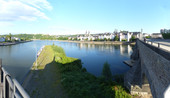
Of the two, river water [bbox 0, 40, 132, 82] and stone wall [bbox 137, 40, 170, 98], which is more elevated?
stone wall [bbox 137, 40, 170, 98]

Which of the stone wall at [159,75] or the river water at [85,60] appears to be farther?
the river water at [85,60]

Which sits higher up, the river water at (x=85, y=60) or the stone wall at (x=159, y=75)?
the stone wall at (x=159, y=75)

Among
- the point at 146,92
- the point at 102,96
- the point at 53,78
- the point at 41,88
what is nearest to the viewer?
the point at 102,96

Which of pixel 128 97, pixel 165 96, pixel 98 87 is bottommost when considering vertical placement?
pixel 128 97

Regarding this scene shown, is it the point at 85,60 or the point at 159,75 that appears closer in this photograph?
the point at 159,75

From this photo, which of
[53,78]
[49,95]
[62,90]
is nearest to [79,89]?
[62,90]

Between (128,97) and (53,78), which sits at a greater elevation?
(53,78)

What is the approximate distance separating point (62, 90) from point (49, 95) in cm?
156

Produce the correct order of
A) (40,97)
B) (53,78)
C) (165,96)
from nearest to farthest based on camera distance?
(165,96) < (40,97) < (53,78)

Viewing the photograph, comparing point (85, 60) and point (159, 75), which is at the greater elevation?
point (159, 75)

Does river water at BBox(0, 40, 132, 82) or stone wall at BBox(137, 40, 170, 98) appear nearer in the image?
stone wall at BBox(137, 40, 170, 98)

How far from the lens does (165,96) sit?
306cm

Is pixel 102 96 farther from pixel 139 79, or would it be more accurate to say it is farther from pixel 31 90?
pixel 31 90

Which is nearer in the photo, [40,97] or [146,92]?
[40,97]
